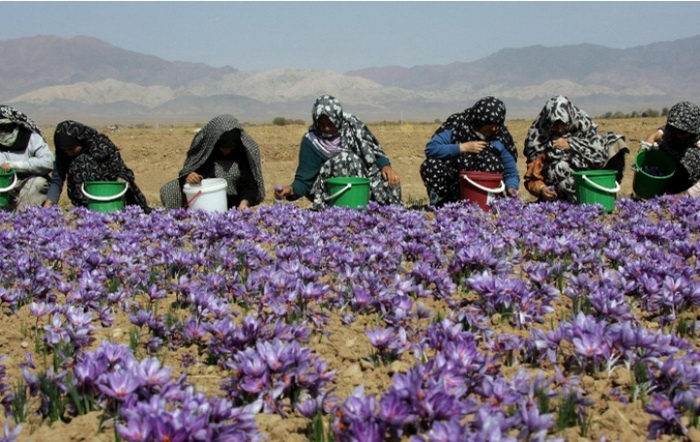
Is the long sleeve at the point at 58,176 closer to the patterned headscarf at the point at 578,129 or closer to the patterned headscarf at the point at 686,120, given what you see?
the patterned headscarf at the point at 578,129

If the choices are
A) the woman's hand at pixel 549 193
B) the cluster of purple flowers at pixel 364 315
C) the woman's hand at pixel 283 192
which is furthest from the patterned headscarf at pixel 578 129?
the woman's hand at pixel 283 192

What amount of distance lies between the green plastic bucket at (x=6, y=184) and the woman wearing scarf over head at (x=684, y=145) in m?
8.31

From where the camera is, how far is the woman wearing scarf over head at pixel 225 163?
27.5ft

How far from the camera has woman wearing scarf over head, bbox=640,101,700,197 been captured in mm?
8562

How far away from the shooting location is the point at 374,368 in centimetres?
308

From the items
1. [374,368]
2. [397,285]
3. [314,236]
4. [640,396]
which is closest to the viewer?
[640,396]

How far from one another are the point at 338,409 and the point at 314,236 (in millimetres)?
3384

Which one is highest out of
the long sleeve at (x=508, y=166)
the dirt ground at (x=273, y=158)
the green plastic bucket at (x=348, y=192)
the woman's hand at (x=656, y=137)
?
the woman's hand at (x=656, y=137)

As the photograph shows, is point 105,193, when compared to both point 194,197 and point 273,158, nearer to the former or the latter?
point 194,197

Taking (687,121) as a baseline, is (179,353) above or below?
below

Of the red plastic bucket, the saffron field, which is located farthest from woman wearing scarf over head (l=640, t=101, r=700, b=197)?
the red plastic bucket

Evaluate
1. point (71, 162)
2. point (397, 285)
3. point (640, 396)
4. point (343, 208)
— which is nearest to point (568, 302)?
point (397, 285)

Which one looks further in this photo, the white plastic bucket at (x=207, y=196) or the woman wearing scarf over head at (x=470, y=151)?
the woman wearing scarf over head at (x=470, y=151)

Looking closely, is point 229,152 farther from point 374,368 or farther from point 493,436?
point 493,436
